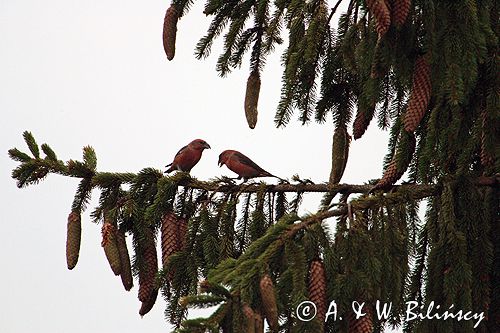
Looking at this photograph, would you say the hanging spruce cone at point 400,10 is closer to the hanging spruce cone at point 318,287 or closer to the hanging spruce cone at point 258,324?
the hanging spruce cone at point 318,287

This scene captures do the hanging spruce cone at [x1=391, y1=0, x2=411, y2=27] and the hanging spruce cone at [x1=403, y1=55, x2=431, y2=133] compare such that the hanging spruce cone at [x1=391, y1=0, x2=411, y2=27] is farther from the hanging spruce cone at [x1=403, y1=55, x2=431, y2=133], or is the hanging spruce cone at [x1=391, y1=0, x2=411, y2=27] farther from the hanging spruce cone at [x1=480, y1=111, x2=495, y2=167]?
the hanging spruce cone at [x1=480, y1=111, x2=495, y2=167]

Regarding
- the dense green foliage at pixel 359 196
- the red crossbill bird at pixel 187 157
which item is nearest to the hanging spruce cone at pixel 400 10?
the dense green foliage at pixel 359 196

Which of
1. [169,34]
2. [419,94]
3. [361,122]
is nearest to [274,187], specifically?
[361,122]

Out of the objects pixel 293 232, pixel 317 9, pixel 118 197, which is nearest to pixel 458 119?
pixel 317 9

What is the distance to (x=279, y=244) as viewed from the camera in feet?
10.3

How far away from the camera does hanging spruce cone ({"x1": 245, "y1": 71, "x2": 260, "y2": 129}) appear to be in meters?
4.46

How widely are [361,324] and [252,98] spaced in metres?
1.70

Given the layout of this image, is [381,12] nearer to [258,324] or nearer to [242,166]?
[258,324]

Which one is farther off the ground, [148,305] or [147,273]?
[147,273]

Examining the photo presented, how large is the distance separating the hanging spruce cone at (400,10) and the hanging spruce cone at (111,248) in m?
1.29

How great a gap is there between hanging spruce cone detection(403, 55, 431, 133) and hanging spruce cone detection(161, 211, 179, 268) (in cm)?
101

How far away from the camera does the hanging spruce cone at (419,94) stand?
11.5 ft

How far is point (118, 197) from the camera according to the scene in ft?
13.8

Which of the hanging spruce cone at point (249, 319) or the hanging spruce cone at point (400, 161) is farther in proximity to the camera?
the hanging spruce cone at point (400, 161)
